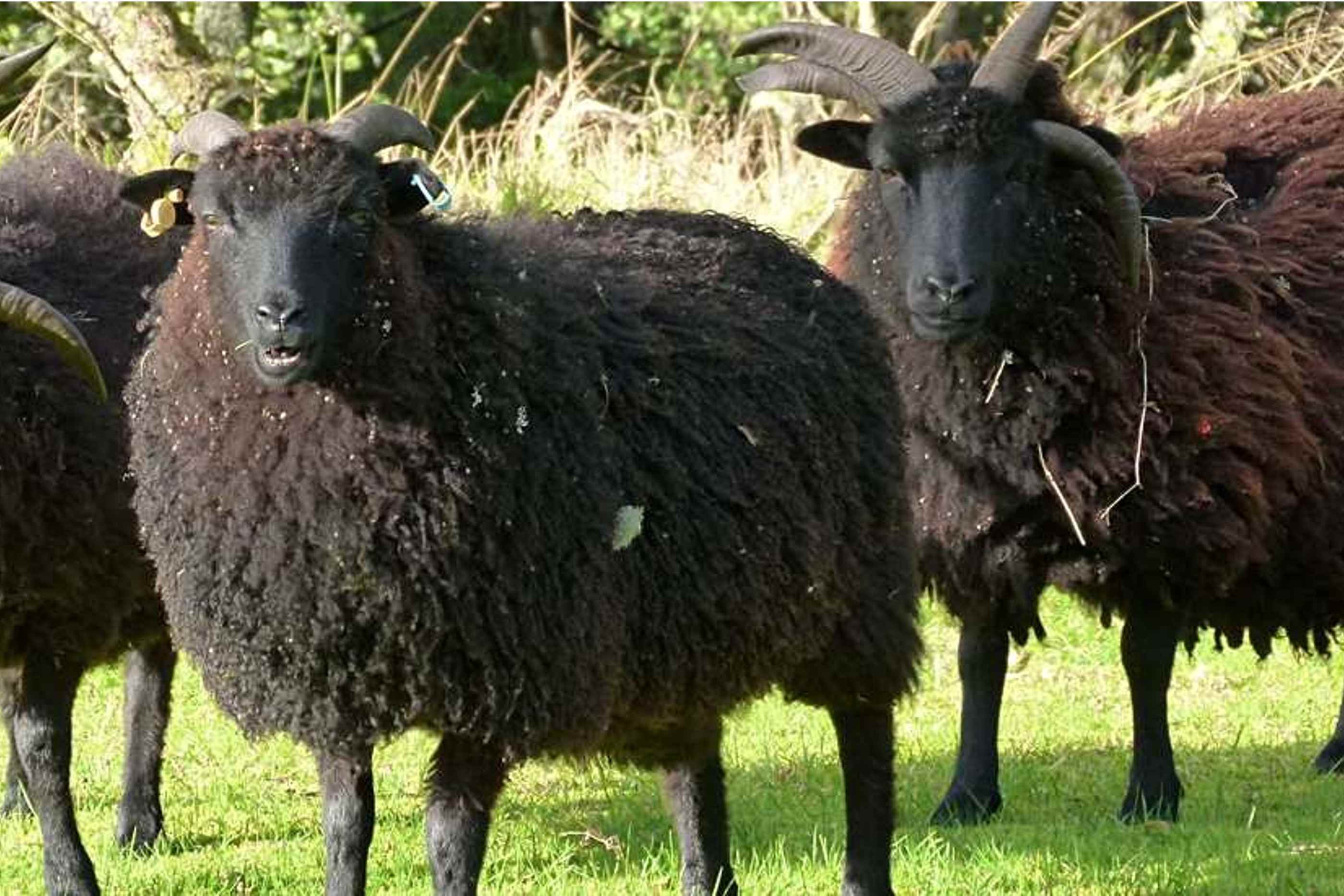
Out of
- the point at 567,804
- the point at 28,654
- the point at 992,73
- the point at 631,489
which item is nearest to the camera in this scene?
the point at 631,489

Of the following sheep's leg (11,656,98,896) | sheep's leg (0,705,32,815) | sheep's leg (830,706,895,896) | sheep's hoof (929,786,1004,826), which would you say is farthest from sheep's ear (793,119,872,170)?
sheep's leg (0,705,32,815)

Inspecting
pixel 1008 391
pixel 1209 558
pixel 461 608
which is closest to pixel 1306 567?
pixel 1209 558

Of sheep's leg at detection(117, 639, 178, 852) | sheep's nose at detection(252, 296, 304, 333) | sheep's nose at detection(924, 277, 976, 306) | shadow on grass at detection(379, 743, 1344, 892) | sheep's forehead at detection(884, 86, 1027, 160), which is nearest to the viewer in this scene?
sheep's nose at detection(252, 296, 304, 333)

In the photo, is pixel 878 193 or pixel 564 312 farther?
pixel 878 193

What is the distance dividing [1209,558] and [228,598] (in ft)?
12.4

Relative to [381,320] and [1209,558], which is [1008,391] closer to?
[1209,558]

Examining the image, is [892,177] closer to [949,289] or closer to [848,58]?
[848,58]

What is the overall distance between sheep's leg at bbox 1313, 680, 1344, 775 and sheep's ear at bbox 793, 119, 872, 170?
293cm

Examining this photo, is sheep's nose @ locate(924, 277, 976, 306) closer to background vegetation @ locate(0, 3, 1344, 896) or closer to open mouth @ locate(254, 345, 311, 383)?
background vegetation @ locate(0, 3, 1344, 896)

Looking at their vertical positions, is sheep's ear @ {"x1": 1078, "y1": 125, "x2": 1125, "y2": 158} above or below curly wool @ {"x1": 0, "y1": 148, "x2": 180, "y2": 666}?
above

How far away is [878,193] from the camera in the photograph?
7953mm

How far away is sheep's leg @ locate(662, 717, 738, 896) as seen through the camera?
6516mm

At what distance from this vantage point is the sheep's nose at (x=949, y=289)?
23.7ft

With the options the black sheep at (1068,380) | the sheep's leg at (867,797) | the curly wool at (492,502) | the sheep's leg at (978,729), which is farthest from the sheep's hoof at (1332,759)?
the curly wool at (492,502)
